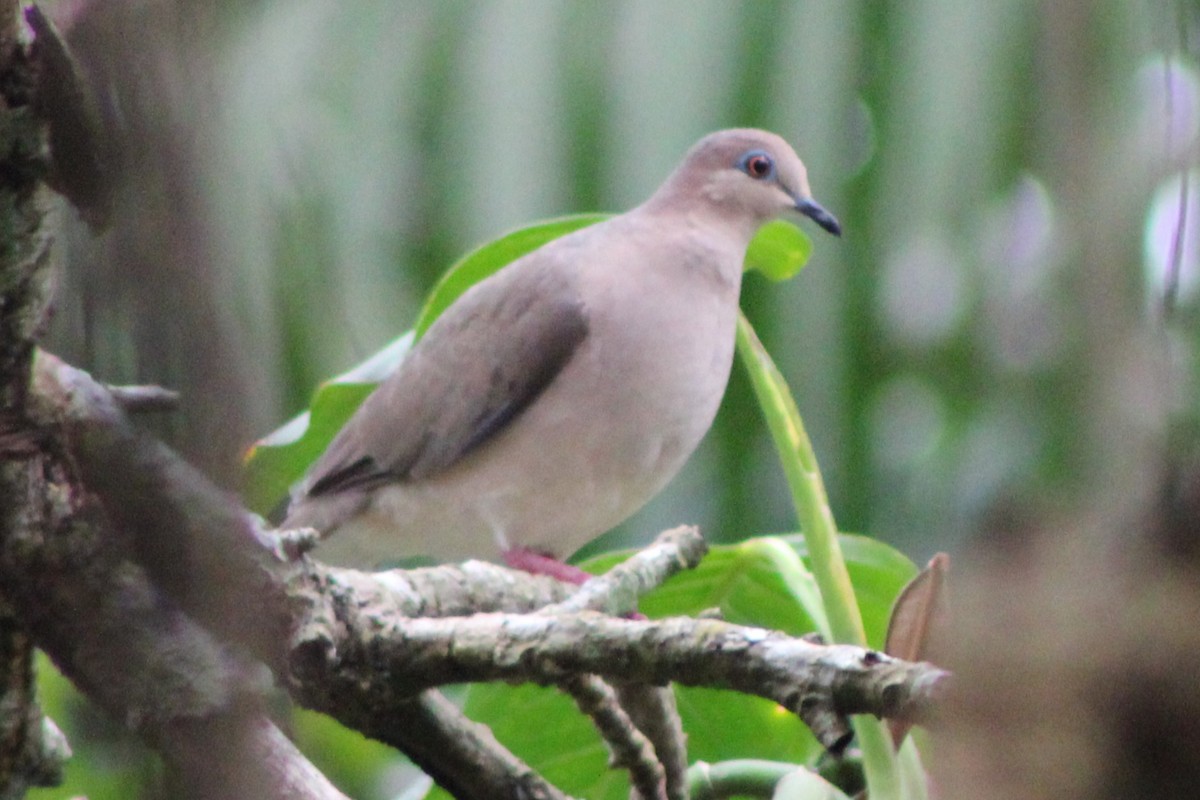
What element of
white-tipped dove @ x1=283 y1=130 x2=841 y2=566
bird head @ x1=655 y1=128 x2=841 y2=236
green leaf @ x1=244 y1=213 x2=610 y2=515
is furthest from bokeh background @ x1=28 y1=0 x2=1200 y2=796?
bird head @ x1=655 y1=128 x2=841 y2=236

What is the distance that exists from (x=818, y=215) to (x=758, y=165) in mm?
155

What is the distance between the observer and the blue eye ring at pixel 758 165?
104 inches

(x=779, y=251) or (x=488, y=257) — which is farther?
(x=779, y=251)

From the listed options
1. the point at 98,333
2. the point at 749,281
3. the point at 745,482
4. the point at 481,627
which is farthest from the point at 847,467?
the point at 98,333

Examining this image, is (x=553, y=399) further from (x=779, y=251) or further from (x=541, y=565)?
(x=779, y=251)

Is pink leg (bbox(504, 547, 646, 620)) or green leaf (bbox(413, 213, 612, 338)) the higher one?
green leaf (bbox(413, 213, 612, 338))

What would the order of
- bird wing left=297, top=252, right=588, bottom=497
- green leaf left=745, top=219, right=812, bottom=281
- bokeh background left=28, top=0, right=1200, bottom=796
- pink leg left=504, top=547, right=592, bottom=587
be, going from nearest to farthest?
green leaf left=745, top=219, right=812, bottom=281
pink leg left=504, top=547, right=592, bottom=587
bird wing left=297, top=252, right=588, bottom=497
bokeh background left=28, top=0, right=1200, bottom=796

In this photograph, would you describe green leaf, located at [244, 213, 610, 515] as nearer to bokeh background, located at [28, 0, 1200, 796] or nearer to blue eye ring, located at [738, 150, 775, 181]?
bokeh background, located at [28, 0, 1200, 796]

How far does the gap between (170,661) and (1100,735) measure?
1.21 ft

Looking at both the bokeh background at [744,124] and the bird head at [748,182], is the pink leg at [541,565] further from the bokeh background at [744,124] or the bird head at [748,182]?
the bird head at [748,182]

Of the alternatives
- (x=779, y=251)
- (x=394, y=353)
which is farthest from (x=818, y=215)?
(x=394, y=353)

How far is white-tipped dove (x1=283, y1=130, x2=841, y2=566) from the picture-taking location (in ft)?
7.48

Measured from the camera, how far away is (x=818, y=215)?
8.50 feet

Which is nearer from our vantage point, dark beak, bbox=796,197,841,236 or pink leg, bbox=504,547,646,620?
pink leg, bbox=504,547,646,620
